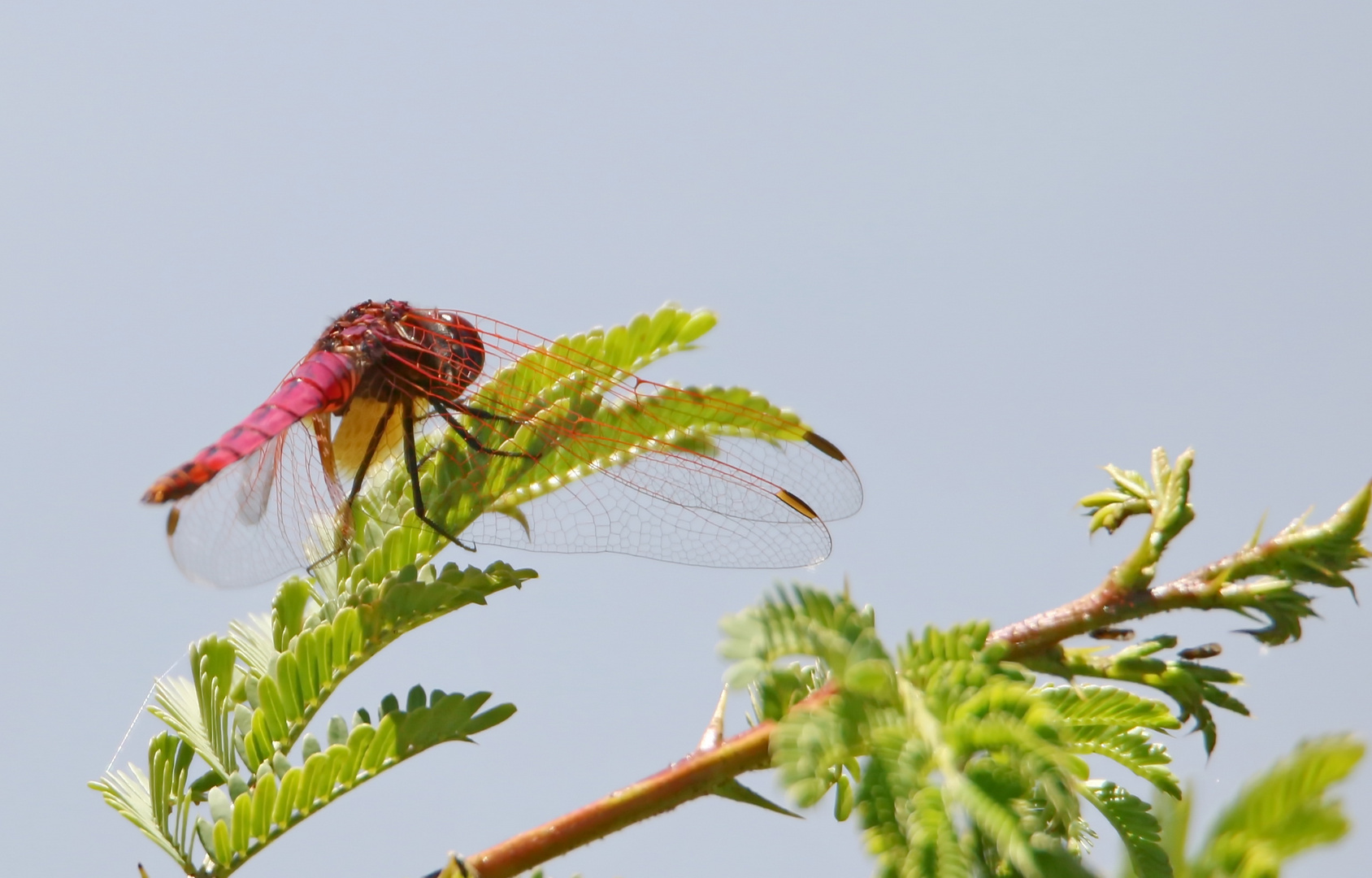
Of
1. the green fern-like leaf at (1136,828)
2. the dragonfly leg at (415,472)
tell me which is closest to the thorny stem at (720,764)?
the green fern-like leaf at (1136,828)

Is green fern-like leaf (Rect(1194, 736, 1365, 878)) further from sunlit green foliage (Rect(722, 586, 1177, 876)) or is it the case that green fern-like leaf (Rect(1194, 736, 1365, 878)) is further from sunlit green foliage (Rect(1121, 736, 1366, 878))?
sunlit green foliage (Rect(722, 586, 1177, 876))

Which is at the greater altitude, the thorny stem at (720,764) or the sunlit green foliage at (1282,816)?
the thorny stem at (720,764)

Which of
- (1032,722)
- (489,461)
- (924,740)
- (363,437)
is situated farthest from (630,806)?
(363,437)

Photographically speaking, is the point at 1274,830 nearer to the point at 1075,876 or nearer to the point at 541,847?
the point at 1075,876

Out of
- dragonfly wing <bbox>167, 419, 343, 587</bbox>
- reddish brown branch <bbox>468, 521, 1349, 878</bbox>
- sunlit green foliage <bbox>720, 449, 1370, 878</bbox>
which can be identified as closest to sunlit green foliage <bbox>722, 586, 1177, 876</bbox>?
sunlit green foliage <bbox>720, 449, 1370, 878</bbox>

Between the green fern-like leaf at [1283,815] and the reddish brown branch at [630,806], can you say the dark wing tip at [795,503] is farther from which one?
the green fern-like leaf at [1283,815]

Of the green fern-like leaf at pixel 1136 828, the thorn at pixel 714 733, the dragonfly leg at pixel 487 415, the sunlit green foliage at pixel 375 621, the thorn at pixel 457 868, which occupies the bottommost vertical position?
the green fern-like leaf at pixel 1136 828
